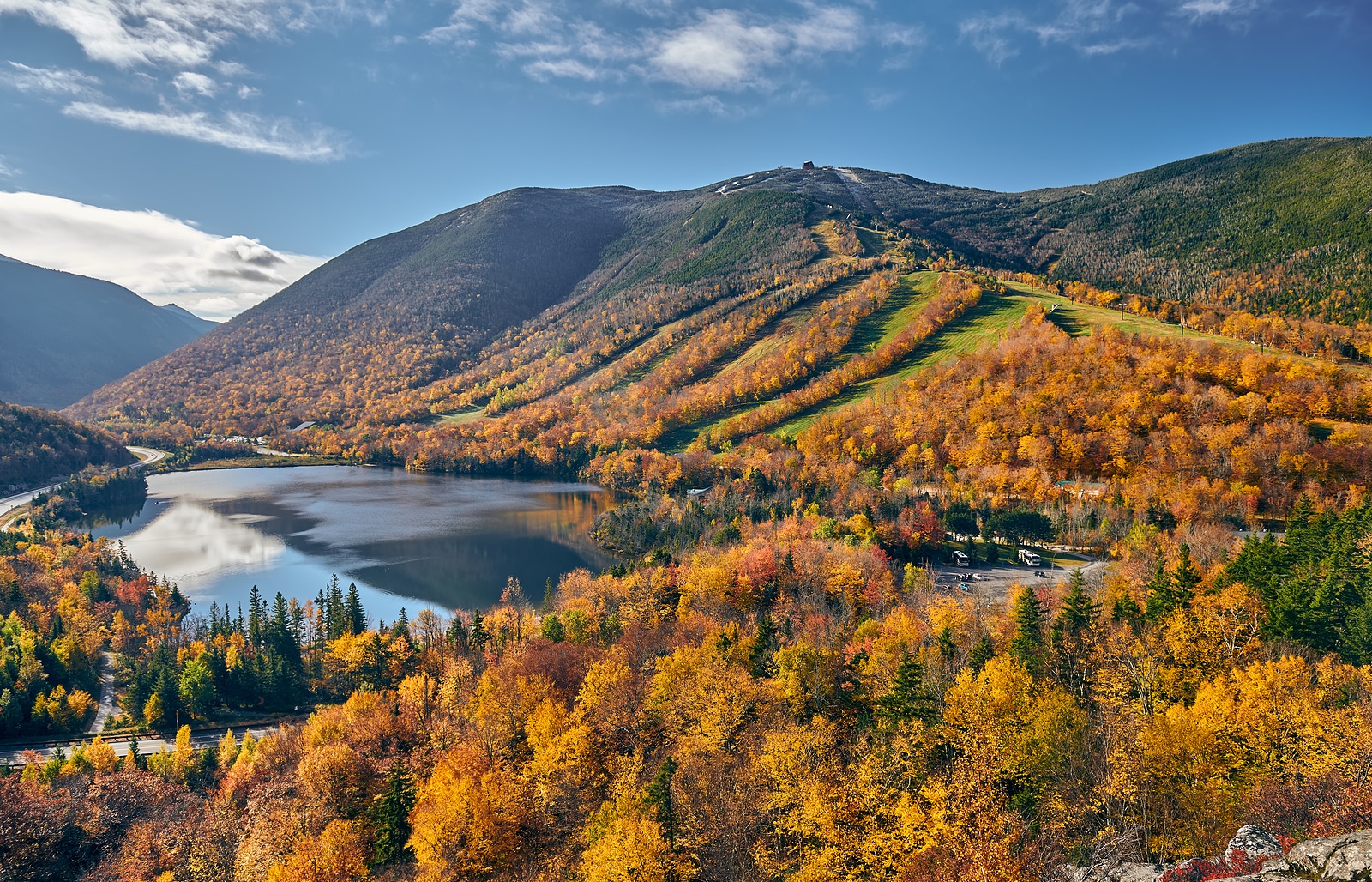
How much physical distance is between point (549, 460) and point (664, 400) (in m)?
34.4

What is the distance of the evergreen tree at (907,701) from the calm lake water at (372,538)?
5560 centimetres

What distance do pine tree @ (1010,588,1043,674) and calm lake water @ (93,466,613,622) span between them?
56.1 meters

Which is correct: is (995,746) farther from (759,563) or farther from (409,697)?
(409,697)

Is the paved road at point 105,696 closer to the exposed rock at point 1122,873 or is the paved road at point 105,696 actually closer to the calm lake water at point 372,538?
the calm lake water at point 372,538

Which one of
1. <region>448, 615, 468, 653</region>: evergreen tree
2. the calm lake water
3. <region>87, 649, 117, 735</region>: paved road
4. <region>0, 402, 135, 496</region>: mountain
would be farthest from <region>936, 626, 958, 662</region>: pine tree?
<region>0, 402, 135, 496</region>: mountain

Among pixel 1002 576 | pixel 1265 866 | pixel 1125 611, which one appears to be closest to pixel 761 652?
pixel 1125 611

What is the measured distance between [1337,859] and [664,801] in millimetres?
21709

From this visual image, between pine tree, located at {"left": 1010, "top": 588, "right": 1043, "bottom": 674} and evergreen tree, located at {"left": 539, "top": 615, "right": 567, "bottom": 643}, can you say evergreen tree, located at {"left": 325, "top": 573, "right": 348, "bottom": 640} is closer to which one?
evergreen tree, located at {"left": 539, "top": 615, "right": 567, "bottom": 643}

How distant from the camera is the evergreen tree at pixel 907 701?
106 feet

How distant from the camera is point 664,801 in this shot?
91.2 ft

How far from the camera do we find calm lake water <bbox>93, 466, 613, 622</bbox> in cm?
8594

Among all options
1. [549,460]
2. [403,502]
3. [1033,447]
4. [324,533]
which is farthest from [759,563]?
[549,460]

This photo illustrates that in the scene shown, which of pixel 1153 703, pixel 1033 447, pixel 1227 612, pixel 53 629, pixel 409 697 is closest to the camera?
pixel 1153 703

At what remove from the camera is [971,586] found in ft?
202
